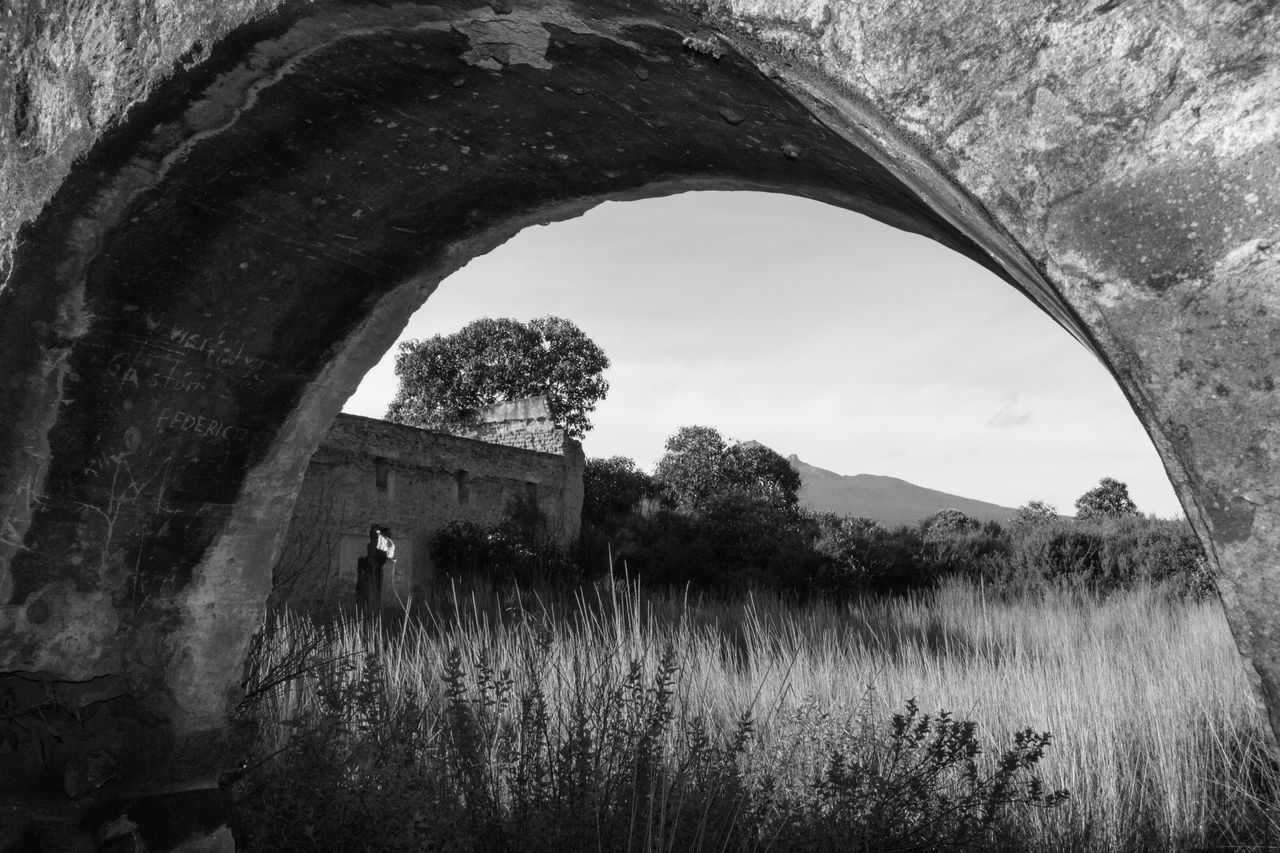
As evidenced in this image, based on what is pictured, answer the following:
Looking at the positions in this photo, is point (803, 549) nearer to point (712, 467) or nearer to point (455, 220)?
point (712, 467)

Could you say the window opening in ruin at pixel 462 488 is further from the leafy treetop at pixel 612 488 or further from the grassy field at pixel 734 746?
the grassy field at pixel 734 746

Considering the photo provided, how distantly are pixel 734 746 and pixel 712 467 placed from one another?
910 inches

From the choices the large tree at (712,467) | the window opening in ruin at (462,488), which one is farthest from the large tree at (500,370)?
the window opening in ruin at (462,488)

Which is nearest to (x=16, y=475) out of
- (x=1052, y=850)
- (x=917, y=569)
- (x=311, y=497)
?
(x=1052, y=850)

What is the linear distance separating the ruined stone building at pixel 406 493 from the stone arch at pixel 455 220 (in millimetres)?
7381

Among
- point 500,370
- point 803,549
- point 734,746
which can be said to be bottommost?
point 734,746

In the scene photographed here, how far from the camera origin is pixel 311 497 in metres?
12.0

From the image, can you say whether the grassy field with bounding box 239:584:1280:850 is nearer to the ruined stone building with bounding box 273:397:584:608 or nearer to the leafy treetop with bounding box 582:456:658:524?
the ruined stone building with bounding box 273:397:584:608

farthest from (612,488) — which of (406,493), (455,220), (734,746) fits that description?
(455,220)

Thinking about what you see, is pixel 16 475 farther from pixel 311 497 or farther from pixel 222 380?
pixel 311 497

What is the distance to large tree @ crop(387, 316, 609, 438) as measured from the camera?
28953 mm

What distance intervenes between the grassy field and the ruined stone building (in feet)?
17.2

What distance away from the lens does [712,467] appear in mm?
26703

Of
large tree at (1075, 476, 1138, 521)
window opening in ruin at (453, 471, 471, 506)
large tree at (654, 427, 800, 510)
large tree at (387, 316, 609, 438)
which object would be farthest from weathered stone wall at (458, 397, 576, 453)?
large tree at (1075, 476, 1138, 521)
